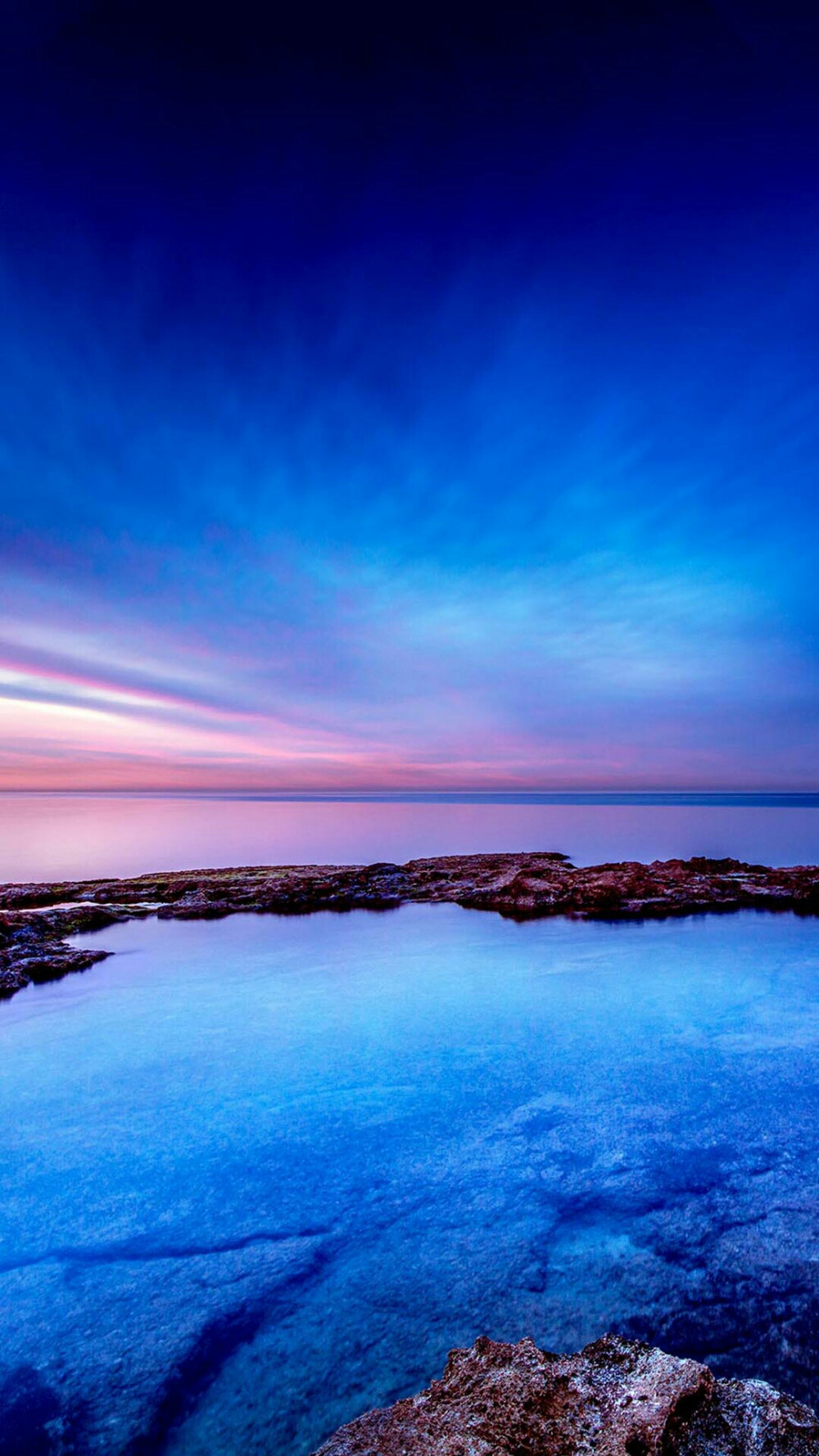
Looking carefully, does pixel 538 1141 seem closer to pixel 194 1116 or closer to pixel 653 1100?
pixel 653 1100

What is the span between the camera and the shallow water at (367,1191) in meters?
3.92

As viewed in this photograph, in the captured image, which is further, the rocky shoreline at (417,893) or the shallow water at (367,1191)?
the rocky shoreline at (417,893)

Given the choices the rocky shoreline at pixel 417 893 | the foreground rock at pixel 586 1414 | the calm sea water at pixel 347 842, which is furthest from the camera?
the calm sea water at pixel 347 842

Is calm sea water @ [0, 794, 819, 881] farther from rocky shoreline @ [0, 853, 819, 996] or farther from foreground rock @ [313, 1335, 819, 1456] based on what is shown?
foreground rock @ [313, 1335, 819, 1456]

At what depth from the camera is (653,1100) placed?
24.4 feet

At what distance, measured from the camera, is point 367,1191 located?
5.86m

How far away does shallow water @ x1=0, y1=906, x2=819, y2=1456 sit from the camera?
3.92m

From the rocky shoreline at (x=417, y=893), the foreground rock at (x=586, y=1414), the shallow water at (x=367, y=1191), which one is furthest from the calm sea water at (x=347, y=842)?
the foreground rock at (x=586, y=1414)

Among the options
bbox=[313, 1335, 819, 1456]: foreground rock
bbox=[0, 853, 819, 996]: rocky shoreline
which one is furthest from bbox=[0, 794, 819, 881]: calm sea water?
bbox=[313, 1335, 819, 1456]: foreground rock

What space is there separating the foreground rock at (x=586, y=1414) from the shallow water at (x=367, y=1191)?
0.91 m

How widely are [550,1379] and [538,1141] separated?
151 inches

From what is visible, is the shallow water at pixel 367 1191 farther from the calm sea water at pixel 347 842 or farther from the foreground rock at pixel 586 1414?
the calm sea water at pixel 347 842

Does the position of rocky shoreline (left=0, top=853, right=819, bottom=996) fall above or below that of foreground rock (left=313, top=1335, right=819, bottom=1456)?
below

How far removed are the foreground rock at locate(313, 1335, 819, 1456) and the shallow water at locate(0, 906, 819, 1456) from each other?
91cm
